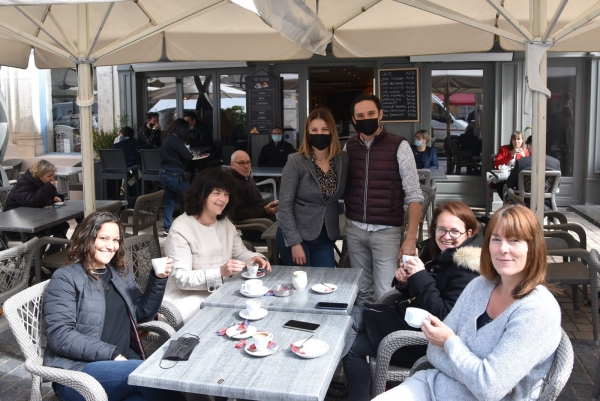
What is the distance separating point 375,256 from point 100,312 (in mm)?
1855

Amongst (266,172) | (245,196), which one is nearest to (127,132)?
(266,172)

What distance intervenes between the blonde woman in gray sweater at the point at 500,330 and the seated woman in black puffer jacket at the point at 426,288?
15.9 inches

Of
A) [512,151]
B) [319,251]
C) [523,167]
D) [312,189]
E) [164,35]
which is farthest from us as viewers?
[512,151]

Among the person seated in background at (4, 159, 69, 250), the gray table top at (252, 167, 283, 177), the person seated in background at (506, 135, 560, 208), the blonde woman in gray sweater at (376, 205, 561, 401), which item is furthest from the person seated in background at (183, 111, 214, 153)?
the blonde woman in gray sweater at (376, 205, 561, 401)

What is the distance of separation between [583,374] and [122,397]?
293cm

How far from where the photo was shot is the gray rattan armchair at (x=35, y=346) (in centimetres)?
249

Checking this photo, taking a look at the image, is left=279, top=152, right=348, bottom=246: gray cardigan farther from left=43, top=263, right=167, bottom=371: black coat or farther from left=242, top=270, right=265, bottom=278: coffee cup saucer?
left=43, top=263, right=167, bottom=371: black coat

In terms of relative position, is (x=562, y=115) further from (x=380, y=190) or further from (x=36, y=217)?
(x=36, y=217)

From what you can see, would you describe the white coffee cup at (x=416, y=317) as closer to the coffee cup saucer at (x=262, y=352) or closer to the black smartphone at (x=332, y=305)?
the coffee cup saucer at (x=262, y=352)

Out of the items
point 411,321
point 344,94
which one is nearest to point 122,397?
point 411,321

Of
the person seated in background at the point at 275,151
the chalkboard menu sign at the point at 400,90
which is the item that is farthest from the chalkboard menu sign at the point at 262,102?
the chalkboard menu sign at the point at 400,90

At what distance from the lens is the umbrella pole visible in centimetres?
438

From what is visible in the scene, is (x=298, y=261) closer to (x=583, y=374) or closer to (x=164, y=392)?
(x=164, y=392)

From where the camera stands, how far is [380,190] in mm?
3959
